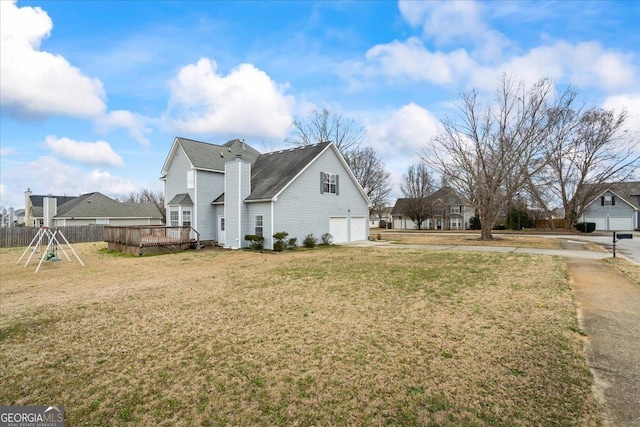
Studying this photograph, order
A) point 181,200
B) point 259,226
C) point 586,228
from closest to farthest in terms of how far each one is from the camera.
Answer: point 259,226 < point 181,200 < point 586,228

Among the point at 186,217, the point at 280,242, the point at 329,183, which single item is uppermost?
the point at 329,183

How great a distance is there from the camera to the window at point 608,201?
42281mm

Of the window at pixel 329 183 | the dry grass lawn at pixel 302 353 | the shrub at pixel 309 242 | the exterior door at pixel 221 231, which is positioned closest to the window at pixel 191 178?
the exterior door at pixel 221 231

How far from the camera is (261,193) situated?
1897 centimetres

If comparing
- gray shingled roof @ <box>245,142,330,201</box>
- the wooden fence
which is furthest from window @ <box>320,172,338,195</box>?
the wooden fence

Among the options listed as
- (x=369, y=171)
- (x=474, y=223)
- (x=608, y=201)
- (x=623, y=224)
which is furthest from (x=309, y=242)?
(x=623, y=224)

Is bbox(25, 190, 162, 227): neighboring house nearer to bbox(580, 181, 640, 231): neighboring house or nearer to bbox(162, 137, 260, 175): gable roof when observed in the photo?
bbox(162, 137, 260, 175): gable roof

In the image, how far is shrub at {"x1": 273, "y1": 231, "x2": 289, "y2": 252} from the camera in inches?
701

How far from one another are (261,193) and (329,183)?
4.88m

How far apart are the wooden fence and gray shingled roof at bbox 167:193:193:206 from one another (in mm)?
11895

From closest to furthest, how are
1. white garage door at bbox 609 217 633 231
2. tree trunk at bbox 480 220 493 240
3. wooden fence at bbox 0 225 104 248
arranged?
wooden fence at bbox 0 225 104 248 < tree trunk at bbox 480 220 493 240 < white garage door at bbox 609 217 633 231

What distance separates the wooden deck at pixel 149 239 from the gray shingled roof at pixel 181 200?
180 cm

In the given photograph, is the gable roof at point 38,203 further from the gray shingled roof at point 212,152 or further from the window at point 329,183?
the window at point 329,183

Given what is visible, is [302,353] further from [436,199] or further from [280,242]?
[436,199]
